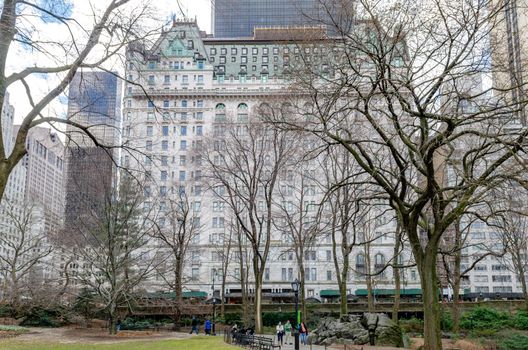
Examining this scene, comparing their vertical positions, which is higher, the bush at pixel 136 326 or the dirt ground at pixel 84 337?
the dirt ground at pixel 84 337

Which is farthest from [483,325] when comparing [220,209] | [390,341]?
[220,209]

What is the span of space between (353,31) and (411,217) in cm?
642

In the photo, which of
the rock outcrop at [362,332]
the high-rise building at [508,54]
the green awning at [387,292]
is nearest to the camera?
the high-rise building at [508,54]

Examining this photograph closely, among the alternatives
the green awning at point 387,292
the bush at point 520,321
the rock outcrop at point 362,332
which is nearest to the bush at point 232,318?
the rock outcrop at point 362,332

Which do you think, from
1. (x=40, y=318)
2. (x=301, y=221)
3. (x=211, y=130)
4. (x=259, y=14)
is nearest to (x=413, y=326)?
(x=301, y=221)

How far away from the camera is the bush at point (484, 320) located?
34.6 metres

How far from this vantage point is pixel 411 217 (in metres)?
17.0

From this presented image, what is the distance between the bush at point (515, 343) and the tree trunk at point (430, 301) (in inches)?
423

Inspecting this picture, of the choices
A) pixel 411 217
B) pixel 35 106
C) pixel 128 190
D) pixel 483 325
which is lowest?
pixel 483 325

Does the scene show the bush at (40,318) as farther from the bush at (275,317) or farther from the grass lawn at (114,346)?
the bush at (275,317)

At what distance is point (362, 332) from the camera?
25.6 meters

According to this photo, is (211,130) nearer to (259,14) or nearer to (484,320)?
(259,14)

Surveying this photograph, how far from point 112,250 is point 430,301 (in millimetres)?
23884

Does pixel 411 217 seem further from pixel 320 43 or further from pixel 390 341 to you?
pixel 390 341
